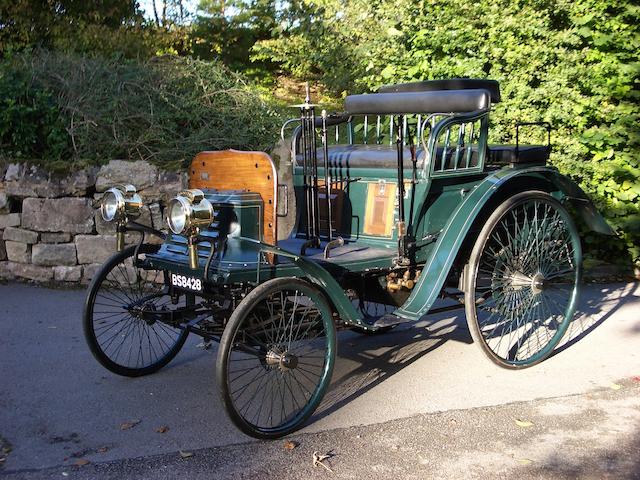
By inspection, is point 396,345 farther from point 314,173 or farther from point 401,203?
point 314,173

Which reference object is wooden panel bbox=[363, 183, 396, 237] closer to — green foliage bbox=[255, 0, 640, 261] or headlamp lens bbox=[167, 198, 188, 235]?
headlamp lens bbox=[167, 198, 188, 235]

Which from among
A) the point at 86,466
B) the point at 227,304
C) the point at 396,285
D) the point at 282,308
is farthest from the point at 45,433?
the point at 396,285

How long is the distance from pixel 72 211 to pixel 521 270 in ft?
13.5

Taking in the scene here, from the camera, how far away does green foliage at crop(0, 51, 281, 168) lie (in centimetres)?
722

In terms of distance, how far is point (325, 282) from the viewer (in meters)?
3.89

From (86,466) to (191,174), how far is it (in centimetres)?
172

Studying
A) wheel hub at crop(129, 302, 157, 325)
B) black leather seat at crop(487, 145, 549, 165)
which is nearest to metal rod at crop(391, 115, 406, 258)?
black leather seat at crop(487, 145, 549, 165)

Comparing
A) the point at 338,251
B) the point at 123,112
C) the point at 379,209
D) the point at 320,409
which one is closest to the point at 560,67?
the point at 379,209

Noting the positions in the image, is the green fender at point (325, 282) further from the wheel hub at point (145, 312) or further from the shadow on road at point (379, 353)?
the wheel hub at point (145, 312)

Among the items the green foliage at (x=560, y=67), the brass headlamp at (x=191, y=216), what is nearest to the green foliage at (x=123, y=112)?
the green foliage at (x=560, y=67)

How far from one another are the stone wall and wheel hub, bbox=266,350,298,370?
3.32 m

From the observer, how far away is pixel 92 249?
6789mm

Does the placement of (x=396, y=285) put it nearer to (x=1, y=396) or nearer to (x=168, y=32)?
(x=1, y=396)

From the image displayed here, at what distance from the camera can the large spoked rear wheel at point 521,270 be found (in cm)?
450
